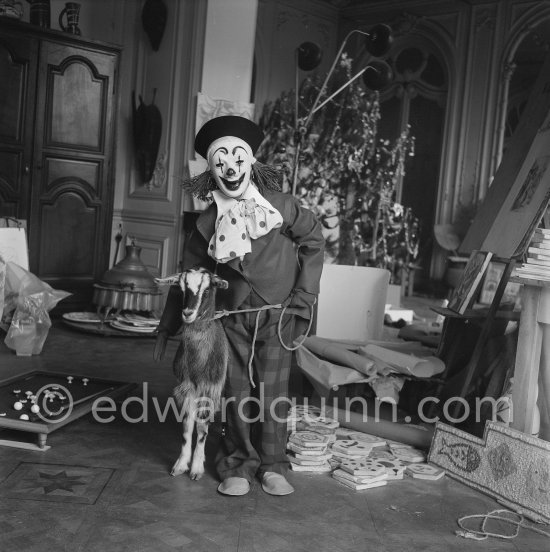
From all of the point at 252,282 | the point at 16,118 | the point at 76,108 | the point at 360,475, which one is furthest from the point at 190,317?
the point at 76,108

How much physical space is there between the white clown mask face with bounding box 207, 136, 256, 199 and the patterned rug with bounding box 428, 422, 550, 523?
147cm

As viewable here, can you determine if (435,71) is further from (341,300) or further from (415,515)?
(415,515)

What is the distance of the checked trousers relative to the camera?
10.5ft

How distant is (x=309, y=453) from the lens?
3.46 meters

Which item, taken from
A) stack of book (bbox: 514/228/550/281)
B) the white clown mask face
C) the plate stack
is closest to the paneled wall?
the plate stack

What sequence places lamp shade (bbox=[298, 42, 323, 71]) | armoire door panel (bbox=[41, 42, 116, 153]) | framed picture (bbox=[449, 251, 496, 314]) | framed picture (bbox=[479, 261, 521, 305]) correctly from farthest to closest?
framed picture (bbox=[479, 261, 521, 305]) < lamp shade (bbox=[298, 42, 323, 71]) < armoire door panel (bbox=[41, 42, 116, 153]) < framed picture (bbox=[449, 251, 496, 314])

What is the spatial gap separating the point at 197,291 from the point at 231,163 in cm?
53

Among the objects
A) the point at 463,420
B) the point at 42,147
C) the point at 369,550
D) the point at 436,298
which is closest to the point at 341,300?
the point at 463,420

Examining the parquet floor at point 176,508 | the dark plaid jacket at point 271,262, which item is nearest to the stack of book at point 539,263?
the dark plaid jacket at point 271,262

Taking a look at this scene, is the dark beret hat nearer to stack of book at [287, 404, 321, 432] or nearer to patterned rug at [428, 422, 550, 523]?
stack of book at [287, 404, 321, 432]

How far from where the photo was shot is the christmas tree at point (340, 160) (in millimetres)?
7559

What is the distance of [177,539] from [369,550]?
2.16 ft

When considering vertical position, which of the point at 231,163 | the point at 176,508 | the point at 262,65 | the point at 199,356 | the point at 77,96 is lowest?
the point at 176,508

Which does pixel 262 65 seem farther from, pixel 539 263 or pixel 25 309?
pixel 539 263
